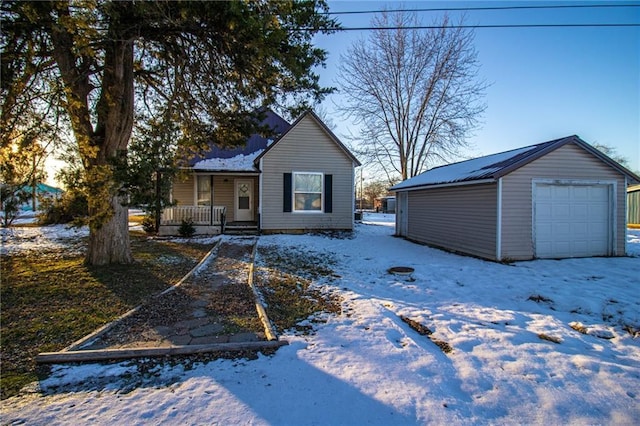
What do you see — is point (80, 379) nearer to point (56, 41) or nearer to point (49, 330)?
point (49, 330)

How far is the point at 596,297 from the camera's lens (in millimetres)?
5406

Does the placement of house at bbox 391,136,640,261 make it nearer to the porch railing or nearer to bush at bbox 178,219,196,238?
the porch railing

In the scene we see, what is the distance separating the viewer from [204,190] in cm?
1562

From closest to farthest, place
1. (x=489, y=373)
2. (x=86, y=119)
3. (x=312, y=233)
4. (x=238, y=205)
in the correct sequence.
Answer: (x=489, y=373)
(x=86, y=119)
(x=312, y=233)
(x=238, y=205)

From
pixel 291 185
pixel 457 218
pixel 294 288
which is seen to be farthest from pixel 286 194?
pixel 294 288

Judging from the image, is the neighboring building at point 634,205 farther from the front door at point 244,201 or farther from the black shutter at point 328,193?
the front door at point 244,201

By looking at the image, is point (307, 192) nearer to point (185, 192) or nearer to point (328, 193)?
point (328, 193)

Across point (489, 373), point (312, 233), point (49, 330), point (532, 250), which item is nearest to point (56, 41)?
point (49, 330)

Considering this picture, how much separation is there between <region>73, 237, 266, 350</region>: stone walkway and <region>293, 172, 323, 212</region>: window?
25.3 feet

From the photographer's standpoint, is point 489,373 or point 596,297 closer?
point 489,373

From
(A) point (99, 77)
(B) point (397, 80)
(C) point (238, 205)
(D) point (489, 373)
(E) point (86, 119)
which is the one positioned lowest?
(D) point (489, 373)

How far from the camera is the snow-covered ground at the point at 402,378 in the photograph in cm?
237

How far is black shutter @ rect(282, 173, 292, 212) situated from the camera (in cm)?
1370

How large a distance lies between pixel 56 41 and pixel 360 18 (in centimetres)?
692
